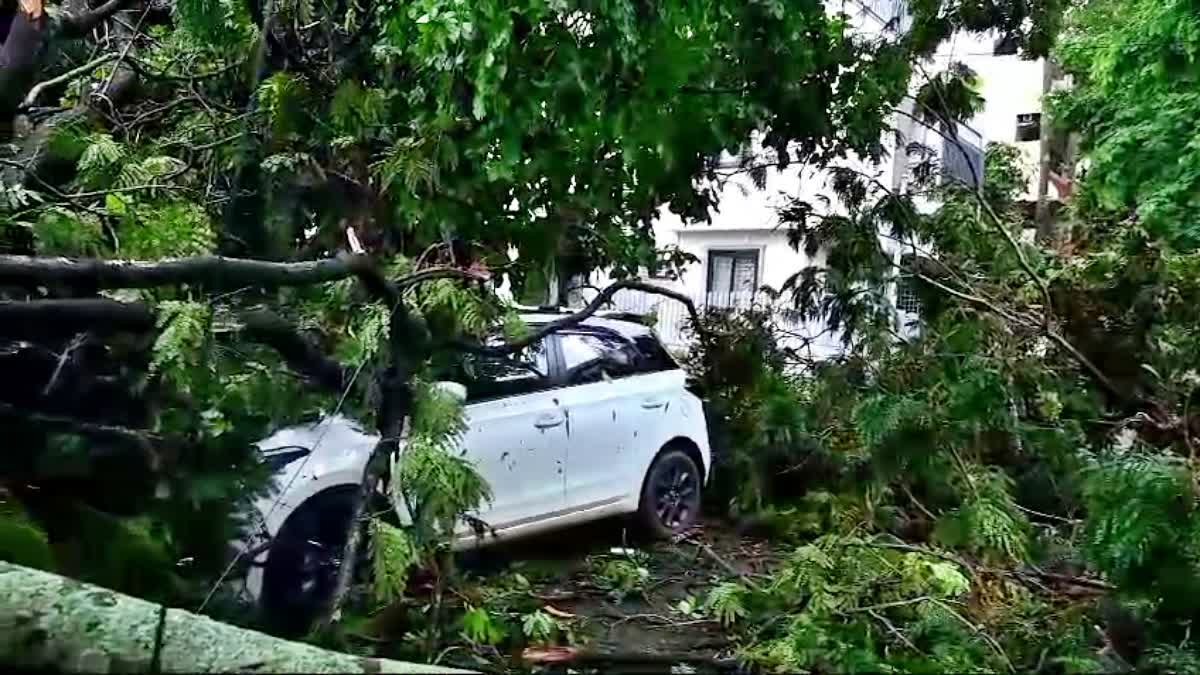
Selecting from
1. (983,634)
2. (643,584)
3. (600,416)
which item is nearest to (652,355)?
(600,416)

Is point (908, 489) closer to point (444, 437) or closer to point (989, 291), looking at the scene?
point (989, 291)

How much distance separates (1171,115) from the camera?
7082 millimetres

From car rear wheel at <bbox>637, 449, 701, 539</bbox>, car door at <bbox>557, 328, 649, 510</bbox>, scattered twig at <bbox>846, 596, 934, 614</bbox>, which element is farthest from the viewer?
car rear wheel at <bbox>637, 449, 701, 539</bbox>

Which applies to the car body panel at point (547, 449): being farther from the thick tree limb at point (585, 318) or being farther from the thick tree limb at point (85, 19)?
the thick tree limb at point (85, 19)

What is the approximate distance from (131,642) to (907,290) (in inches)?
207

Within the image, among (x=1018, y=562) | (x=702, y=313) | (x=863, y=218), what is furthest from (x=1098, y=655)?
(x=702, y=313)

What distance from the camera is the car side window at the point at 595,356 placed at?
19.5 ft

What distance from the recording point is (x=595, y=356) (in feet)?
20.2

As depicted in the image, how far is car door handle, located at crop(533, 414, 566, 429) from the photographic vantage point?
567 centimetres

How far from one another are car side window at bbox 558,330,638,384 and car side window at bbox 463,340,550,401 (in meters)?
0.21

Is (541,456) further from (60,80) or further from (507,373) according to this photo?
(60,80)

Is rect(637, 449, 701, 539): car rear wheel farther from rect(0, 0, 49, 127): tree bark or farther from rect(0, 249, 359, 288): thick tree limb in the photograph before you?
rect(0, 0, 49, 127): tree bark

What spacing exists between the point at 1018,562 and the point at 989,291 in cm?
178

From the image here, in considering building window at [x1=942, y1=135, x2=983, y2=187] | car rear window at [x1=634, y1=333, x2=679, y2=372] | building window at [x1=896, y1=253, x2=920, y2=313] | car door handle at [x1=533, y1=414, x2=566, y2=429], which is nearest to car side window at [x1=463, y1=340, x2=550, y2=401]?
car door handle at [x1=533, y1=414, x2=566, y2=429]
